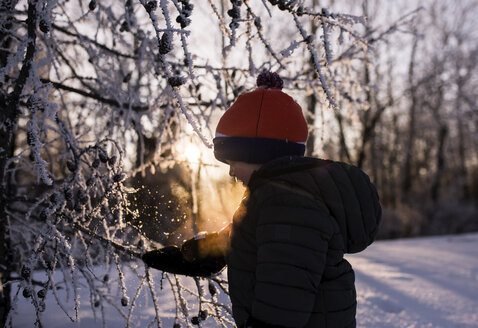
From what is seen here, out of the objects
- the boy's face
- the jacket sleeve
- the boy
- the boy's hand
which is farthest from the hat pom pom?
the boy's hand

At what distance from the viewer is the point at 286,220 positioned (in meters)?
1.30

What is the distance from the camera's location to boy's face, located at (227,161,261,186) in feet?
5.10

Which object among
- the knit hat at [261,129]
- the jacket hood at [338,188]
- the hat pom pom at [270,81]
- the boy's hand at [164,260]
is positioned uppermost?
the hat pom pom at [270,81]

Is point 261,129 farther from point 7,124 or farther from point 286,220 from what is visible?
point 7,124

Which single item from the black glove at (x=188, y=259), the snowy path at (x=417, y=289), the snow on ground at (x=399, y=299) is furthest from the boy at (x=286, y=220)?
the snowy path at (x=417, y=289)

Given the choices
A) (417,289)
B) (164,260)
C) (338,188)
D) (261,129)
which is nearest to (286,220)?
(338,188)

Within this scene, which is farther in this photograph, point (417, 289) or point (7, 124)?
point (417, 289)

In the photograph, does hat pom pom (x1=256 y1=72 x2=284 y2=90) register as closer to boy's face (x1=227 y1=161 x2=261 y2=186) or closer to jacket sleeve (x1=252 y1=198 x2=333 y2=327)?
boy's face (x1=227 y1=161 x2=261 y2=186)

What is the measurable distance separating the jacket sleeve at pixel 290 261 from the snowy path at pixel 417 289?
168 cm

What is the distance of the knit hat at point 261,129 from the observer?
1496 millimetres

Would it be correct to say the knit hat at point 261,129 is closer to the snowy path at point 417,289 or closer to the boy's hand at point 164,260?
the boy's hand at point 164,260

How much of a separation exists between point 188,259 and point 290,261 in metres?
0.65

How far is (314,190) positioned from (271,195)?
0.15 meters

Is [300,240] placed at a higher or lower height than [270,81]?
lower
